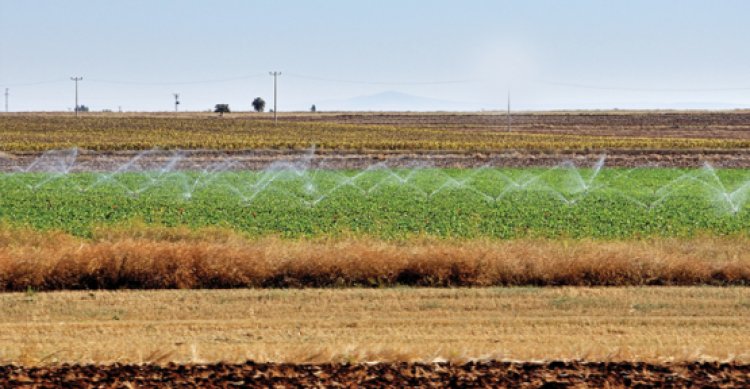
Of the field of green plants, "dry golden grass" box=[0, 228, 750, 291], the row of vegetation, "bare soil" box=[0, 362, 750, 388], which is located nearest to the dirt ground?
the row of vegetation

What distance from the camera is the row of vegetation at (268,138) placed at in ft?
234

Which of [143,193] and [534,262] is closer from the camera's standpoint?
[534,262]

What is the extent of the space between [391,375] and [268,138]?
7433 cm

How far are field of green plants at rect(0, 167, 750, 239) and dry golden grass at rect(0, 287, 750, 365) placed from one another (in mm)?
8360

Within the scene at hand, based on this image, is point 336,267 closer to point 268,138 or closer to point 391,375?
point 391,375

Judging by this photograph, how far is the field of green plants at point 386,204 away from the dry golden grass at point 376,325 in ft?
27.4

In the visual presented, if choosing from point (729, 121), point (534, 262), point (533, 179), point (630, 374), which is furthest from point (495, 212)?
point (729, 121)

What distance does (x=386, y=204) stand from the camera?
1288 inches

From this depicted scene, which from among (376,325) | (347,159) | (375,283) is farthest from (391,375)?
(347,159)

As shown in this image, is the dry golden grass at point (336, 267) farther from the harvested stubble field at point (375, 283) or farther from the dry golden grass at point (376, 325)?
the dry golden grass at point (376, 325)

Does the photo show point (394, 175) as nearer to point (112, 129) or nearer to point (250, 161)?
point (250, 161)

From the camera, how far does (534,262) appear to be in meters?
18.9

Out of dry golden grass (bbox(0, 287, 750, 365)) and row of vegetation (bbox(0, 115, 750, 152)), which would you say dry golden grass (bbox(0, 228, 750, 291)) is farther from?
row of vegetation (bbox(0, 115, 750, 152))

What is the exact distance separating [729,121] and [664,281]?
123m
